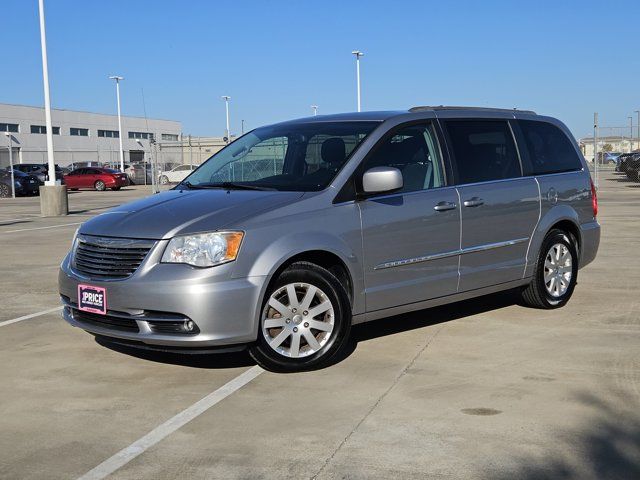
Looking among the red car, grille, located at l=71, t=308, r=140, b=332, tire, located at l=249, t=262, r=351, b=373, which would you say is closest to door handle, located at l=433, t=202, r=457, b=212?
tire, located at l=249, t=262, r=351, b=373

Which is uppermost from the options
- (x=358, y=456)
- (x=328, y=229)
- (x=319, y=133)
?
(x=319, y=133)

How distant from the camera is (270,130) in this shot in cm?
686

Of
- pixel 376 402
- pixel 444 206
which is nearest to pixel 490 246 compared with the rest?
pixel 444 206

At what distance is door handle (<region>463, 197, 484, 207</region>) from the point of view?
20.7ft

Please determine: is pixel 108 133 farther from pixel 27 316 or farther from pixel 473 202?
pixel 473 202

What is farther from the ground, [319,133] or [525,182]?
[319,133]

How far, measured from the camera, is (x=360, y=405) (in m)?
4.60

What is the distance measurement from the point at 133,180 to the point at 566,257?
42344 mm

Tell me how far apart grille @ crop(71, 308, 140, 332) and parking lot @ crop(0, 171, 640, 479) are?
356mm

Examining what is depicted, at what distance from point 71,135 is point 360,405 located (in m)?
78.3

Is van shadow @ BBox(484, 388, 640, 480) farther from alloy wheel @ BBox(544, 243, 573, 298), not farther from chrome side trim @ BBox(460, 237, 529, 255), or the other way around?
alloy wheel @ BBox(544, 243, 573, 298)

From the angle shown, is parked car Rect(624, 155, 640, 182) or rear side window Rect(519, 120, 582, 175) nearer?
rear side window Rect(519, 120, 582, 175)

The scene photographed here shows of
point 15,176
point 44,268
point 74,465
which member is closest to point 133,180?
point 15,176

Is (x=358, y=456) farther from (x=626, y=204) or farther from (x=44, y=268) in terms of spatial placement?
(x=626, y=204)
